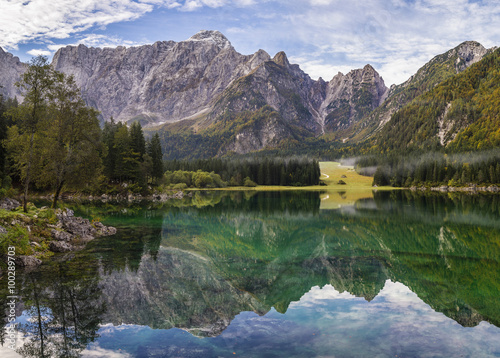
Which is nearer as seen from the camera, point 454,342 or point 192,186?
point 454,342

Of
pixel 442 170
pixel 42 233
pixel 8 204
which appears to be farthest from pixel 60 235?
pixel 442 170

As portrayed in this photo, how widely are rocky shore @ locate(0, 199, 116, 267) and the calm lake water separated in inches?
78.1

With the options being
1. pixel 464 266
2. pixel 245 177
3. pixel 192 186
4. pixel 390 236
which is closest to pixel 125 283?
pixel 464 266

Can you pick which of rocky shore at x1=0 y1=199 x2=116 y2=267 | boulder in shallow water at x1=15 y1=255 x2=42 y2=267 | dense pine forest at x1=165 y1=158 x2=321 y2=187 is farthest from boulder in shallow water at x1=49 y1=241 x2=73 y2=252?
dense pine forest at x1=165 y1=158 x2=321 y2=187

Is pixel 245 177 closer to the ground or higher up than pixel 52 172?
closer to the ground

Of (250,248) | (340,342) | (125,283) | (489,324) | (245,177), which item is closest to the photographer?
(340,342)

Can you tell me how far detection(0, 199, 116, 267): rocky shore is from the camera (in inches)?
850

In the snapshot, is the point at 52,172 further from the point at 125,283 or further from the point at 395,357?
the point at 395,357

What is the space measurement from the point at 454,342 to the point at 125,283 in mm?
15293

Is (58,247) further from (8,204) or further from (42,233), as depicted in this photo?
(8,204)

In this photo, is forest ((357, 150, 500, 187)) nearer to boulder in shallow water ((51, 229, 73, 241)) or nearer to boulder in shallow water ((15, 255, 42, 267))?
boulder in shallow water ((51, 229, 73, 241))

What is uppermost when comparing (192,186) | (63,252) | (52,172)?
(52,172)

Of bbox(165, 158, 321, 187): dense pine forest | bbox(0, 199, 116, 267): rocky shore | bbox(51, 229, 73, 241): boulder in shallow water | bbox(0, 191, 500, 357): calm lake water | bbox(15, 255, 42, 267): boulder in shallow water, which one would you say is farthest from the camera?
bbox(165, 158, 321, 187): dense pine forest

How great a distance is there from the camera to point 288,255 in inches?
1044
